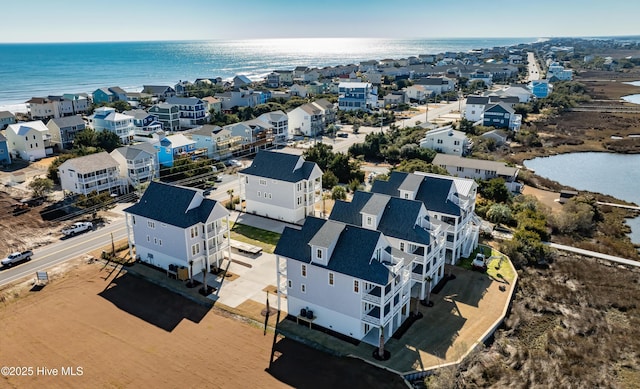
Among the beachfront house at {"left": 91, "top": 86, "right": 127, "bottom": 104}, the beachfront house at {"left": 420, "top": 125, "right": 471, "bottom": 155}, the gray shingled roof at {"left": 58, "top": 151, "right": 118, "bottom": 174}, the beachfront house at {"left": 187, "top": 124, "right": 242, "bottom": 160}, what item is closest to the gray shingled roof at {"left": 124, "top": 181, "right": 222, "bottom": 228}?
the gray shingled roof at {"left": 58, "top": 151, "right": 118, "bottom": 174}

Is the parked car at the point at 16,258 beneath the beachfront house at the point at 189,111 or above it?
beneath

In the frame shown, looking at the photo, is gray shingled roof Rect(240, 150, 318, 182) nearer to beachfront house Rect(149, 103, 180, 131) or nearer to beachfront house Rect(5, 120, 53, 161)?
beachfront house Rect(5, 120, 53, 161)

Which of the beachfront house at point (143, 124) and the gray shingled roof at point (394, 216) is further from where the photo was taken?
the beachfront house at point (143, 124)

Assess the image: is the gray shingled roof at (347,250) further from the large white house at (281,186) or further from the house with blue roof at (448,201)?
the large white house at (281,186)

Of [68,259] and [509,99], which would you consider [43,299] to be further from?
[509,99]

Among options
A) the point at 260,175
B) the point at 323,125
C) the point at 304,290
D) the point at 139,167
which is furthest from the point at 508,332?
the point at 323,125

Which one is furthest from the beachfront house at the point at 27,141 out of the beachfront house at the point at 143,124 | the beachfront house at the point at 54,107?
the beachfront house at the point at 54,107
